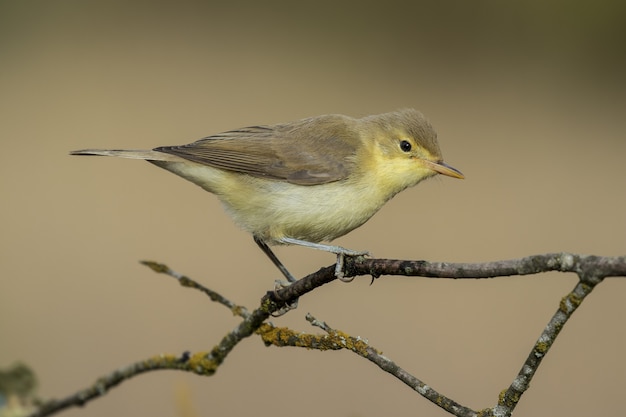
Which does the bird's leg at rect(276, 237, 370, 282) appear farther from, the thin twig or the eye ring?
the eye ring

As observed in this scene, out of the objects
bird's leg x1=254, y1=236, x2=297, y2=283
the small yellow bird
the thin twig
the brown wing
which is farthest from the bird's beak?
the thin twig

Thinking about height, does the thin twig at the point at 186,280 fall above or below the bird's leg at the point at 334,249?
below

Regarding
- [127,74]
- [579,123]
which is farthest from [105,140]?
[579,123]

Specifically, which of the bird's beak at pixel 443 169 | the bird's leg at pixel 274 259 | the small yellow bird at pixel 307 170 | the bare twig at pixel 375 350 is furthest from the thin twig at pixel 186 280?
the bird's beak at pixel 443 169

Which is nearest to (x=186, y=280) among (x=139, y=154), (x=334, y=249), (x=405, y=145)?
(x=334, y=249)

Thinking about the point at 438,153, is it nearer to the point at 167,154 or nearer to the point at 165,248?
the point at 167,154

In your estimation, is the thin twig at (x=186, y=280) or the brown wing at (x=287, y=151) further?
the brown wing at (x=287, y=151)

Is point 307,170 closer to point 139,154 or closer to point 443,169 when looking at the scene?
point 443,169

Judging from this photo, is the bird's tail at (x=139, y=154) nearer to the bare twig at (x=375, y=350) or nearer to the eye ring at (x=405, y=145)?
the eye ring at (x=405, y=145)
